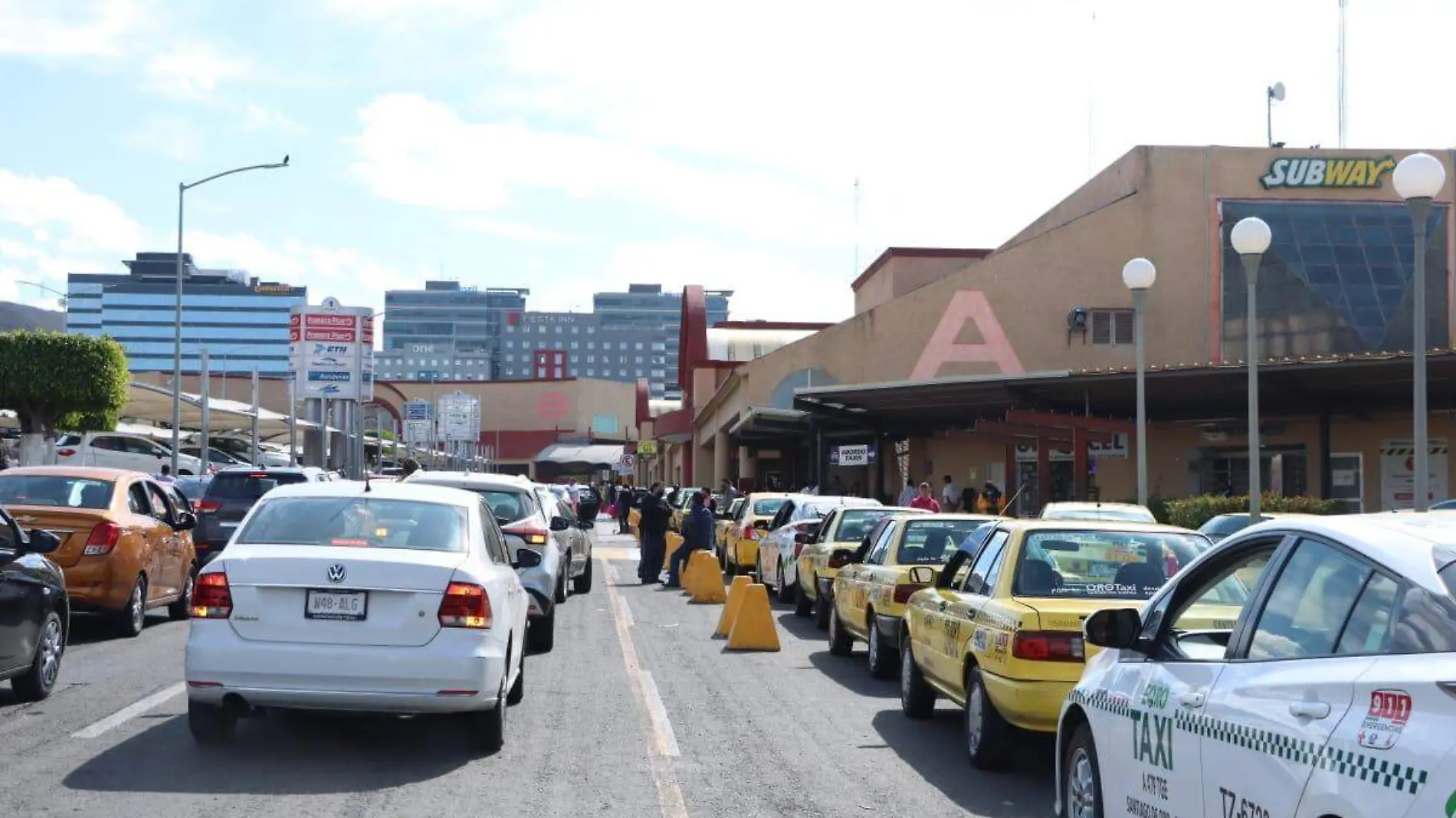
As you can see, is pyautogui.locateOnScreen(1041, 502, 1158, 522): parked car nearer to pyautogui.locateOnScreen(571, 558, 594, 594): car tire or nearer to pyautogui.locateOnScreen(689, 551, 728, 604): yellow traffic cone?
pyautogui.locateOnScreen(689, 551, 728, 604): yellow traffic cone

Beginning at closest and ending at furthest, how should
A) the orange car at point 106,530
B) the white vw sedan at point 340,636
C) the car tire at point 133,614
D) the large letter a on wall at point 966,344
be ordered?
the white vw sedan at point 340,636
the orange car at point 106,530
the car tire at point 133,614
the large letter a on wall at point 966,344

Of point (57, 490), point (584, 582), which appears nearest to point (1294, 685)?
point (57, 490)

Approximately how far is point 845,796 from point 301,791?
9.58ft

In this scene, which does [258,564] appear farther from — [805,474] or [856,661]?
[805,474]

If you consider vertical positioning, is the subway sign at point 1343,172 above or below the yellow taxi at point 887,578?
above

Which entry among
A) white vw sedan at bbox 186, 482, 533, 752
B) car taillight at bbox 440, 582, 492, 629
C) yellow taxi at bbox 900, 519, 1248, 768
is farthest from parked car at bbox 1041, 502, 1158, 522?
white vw sedan at bbox 186, 482, 533, 752

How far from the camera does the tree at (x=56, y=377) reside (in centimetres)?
4784

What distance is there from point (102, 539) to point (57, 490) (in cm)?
104

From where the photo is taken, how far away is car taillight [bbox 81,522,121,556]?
1483 centimetres

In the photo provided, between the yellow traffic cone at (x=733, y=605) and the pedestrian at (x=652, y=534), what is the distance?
908 cm

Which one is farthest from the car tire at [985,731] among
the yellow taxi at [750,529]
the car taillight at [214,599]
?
the yellow taxi at [750,529]

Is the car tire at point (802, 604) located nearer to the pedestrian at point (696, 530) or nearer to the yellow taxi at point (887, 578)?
the yellow taxi at point (887, 578)

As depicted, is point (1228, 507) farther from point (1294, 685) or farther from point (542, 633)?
point (1294, 685)

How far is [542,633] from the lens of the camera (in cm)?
1510
